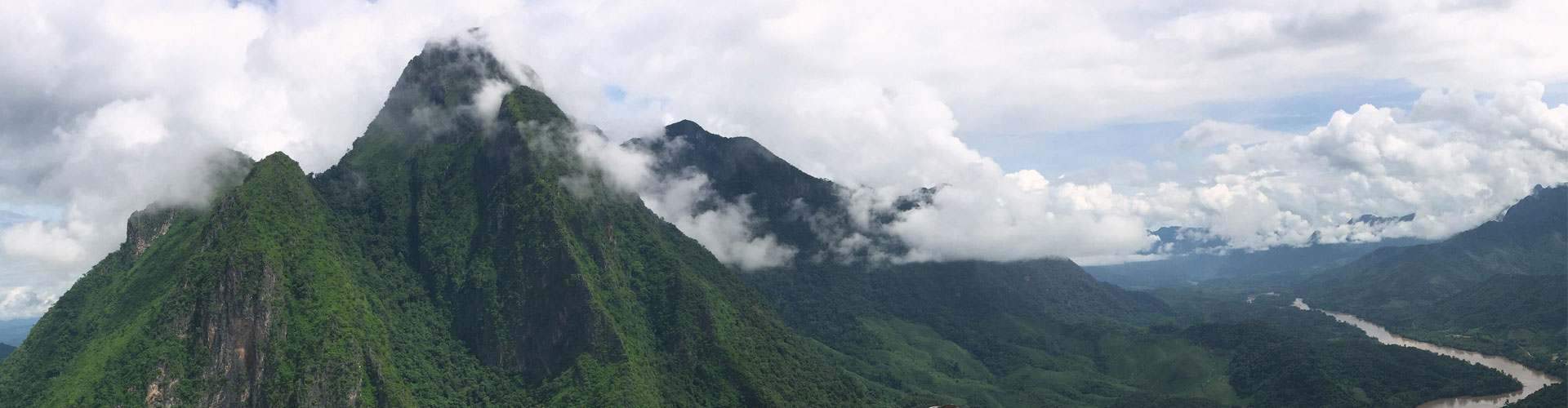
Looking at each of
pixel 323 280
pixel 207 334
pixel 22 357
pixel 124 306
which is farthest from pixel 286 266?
pixel 22 357

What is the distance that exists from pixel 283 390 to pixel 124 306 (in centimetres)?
4626

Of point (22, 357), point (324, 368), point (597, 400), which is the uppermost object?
point (22, 357)

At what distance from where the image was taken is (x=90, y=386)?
166 metres

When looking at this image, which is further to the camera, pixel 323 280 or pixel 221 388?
pixel 323 280

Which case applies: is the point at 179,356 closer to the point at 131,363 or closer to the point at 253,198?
the point at 131,363

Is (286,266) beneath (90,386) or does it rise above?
above

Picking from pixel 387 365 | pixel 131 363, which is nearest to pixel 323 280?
pixel 387 365

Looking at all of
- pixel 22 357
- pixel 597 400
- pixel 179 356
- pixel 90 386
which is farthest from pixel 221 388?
pixel 597 400

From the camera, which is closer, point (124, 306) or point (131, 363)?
point (131, 363)

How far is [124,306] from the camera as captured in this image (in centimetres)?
18912

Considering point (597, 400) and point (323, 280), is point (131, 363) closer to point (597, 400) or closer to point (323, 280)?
point (323, 280)

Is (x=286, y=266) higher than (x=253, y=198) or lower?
lower

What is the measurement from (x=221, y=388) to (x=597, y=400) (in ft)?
224

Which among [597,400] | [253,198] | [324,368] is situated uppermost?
[253,198]
